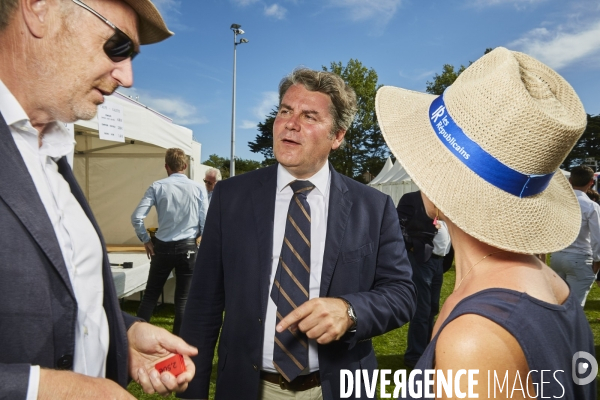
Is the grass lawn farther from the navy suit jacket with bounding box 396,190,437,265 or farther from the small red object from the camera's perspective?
the small red object

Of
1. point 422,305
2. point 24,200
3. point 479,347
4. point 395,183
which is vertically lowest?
point 422,305

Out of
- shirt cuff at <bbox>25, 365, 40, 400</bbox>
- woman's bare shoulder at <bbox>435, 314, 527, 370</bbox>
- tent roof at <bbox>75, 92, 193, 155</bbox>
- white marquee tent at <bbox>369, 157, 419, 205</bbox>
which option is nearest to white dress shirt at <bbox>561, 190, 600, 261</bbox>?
woman's bare shoulder at <bbox>435, 314, 527, 370</bbox>

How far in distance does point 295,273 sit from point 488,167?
1.10m

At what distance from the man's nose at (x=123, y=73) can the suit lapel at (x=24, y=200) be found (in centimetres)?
42

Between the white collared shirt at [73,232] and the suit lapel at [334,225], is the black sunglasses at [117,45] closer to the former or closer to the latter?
the white collared shirt at [73,232]

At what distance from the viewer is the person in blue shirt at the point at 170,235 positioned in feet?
17.4

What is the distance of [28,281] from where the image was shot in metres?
1.02

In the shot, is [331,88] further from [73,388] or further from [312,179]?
[73,388]

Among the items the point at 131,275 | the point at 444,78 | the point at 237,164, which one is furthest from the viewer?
the point at 237,164

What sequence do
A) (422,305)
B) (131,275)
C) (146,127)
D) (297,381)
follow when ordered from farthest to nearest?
(146,127) → (131,275) → (422,305) → (297,381)

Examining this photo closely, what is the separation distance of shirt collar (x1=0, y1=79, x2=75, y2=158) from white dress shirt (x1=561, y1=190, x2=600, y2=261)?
230 inches

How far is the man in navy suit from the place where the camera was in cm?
184

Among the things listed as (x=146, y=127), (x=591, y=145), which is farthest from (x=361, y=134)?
(x=146, y=127)

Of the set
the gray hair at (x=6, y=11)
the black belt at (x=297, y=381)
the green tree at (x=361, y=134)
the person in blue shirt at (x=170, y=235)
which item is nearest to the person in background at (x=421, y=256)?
the person in blue shirt at (x=170, y=235)
